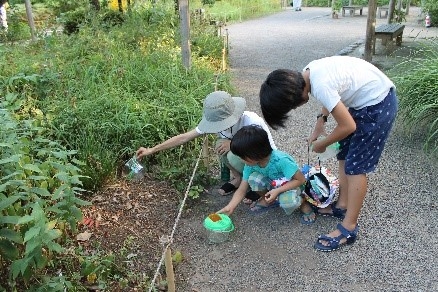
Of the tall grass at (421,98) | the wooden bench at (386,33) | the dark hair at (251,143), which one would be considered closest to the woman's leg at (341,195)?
the dark hair at (251,143)

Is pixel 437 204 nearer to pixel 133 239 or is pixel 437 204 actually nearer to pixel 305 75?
pixel 305 75

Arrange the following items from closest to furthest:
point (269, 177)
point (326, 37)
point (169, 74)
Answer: point (269, 177) < point (169, 74) < point (326, 37)

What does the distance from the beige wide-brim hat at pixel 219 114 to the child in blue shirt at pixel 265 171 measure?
136 mm

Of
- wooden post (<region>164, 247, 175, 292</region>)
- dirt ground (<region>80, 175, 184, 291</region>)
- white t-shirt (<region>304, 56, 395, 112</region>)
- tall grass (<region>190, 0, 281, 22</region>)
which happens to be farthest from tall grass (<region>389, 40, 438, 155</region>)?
tall grass (<region>190, 0, 281, 22</region>)

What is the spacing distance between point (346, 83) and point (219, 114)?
86 centimetres

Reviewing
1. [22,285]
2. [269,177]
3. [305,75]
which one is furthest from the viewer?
[269,177]

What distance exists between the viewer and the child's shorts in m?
2.85

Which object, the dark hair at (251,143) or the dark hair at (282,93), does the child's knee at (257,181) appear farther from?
the dark hair at (282,93)

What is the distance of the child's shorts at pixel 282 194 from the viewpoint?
112 inches

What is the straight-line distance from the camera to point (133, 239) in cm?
276

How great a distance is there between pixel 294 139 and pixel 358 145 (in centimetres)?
189

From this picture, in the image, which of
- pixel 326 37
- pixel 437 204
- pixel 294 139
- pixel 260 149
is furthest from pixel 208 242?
pixel 326 37

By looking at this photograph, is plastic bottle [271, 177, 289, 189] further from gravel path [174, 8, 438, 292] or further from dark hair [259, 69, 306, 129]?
dark hair [259, 69, 306, 129]

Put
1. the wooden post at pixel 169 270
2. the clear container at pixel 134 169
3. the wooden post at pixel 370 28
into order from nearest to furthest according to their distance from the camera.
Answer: the wooden post at pixel 169 270
the clear container at pixel 134 169
the wooden post at pixel 370 28
